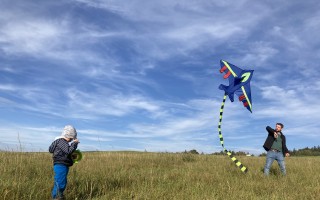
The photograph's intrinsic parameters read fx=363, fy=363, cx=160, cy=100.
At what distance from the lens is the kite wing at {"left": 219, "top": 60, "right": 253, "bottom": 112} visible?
43.9 feet

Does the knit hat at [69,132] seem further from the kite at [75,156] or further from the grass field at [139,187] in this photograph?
the grass field at [139,187]

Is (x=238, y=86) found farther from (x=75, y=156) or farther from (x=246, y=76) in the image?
(x=75, y=156)

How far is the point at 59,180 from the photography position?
22.3ft

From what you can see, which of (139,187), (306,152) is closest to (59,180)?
(139,187)

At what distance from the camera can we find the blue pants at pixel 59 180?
670 centimetres

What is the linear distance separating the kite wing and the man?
1204 mm

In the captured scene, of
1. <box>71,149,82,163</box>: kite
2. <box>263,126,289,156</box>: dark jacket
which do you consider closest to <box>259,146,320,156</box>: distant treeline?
<box>263,126,289,156</box>: dark jacket

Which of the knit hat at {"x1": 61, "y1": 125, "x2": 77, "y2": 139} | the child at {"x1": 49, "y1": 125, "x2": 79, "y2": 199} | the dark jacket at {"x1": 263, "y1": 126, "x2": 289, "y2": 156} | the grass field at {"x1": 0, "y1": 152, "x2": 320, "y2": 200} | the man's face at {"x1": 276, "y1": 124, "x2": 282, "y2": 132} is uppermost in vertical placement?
the man's face at {"x1": 276, "y1": 124, "x2": 282, "y2": 132}

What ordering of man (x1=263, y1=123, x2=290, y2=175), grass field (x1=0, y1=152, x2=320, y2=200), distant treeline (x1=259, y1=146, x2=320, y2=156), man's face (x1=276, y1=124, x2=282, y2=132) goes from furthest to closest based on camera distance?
distant treeline (x1=259, y1=146, x2=320, y2=156), man's face (x1=276, y1=124, x2=282, y2=132), man (x1=263, y1=123, x2=290, y2=175), grass field (x1=0, y1=152, x2=320, y2=200)

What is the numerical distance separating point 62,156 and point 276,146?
8206mm

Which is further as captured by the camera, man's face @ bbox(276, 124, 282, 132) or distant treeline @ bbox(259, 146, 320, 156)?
distant treeline @ bbox(259, 146, 320, 156)

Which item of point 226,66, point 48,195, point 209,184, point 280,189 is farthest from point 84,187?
point 226,66

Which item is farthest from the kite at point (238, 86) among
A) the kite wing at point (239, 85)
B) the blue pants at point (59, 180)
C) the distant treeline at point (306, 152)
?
the distant treeline at point (306, 152)

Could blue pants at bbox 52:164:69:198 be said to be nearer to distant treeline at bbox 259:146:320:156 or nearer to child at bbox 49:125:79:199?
child at bbox 49:125:79:199
